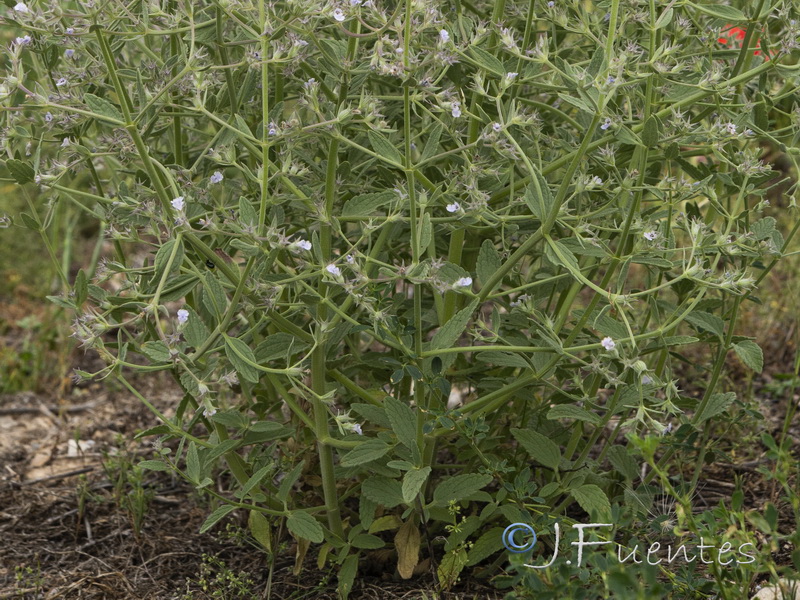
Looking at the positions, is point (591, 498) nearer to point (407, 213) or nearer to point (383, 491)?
point (383, 491)

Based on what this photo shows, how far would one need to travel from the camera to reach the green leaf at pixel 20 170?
193 cm

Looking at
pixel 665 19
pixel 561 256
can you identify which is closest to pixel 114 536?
pixel 561 256

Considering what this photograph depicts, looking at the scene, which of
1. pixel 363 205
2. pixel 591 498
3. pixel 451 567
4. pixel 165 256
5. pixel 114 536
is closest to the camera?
pixel 165 256

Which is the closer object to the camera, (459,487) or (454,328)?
(454,328)

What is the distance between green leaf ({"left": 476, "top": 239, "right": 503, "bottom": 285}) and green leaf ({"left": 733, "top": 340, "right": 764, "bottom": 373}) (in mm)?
597

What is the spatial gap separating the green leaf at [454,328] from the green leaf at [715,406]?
70 centimetres

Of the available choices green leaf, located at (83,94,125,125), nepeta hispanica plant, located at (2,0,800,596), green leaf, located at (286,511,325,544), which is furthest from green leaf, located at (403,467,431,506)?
green leaf, located at (83,94,125,125)

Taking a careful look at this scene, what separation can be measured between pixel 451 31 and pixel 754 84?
3.39ft

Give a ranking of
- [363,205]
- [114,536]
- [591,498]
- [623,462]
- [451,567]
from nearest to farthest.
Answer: [363,205], [591,498], [451,567], [623,462], [114,536]

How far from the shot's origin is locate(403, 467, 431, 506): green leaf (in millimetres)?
1853

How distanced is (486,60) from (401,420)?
795 mm

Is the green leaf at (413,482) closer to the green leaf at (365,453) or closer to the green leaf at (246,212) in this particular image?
the green leaf at (365,453)

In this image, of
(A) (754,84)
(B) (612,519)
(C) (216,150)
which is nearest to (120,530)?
(C) (216,150)

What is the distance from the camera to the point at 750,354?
202 cm
